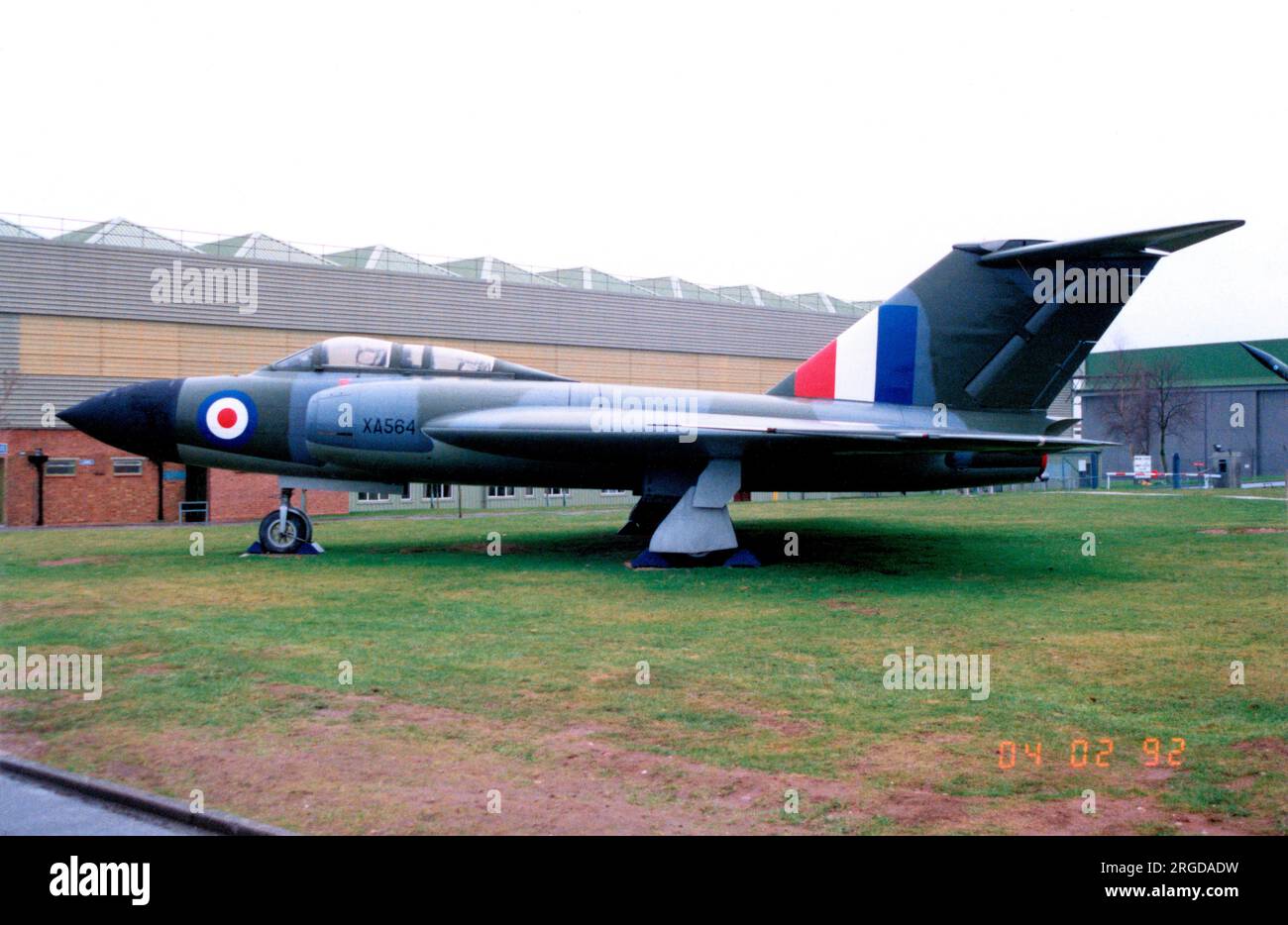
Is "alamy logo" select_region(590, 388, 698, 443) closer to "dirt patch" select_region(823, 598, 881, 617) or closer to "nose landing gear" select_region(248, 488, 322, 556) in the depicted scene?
"dirt patch" select_region(823, 598, 881, 617)

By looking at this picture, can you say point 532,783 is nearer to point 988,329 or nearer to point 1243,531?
point 988,329

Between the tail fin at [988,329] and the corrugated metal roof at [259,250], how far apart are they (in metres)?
24.7

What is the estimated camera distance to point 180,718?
261 inches

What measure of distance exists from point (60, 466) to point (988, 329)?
28.8 metres

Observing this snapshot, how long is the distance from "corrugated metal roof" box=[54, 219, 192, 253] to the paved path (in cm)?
3153

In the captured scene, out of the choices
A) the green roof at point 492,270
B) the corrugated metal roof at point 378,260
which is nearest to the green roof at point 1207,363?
the green roof at point 492,270

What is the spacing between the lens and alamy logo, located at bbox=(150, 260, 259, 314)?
31609 millimetres

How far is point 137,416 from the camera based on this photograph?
1628cm

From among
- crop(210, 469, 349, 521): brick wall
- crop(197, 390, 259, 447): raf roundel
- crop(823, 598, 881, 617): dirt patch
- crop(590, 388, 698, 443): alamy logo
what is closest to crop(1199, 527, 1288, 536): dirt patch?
crop(590, 388, 698, 443): alamy logo

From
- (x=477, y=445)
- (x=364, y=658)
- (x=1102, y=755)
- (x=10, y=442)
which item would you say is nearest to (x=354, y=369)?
(x=477, y=445)

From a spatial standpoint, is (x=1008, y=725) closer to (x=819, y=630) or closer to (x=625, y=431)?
(x=819, y=630)

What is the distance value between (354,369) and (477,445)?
2.87 m

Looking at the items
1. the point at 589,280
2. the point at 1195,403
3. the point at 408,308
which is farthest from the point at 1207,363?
the point at 408,308
